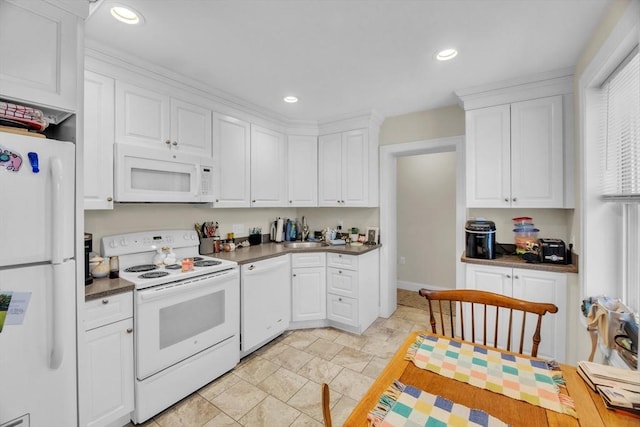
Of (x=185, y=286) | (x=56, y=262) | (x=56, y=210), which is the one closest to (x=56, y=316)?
(x=56, y=262)

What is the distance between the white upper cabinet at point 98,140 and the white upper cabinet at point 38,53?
0.66m

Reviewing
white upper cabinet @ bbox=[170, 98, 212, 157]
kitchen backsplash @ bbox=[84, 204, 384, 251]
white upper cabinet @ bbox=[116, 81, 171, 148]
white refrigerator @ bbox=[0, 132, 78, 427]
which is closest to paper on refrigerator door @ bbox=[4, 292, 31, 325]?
white refrigerator @ bbox=[0, 132, 78, 427]

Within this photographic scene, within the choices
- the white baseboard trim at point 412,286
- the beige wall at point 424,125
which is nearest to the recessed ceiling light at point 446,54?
the beige wall at point 424,125

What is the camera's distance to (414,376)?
3.32ft

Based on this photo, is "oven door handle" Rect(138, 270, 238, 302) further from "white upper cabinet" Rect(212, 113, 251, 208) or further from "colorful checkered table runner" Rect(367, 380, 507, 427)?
"colorful checkered table runner" Rect(367, 380, 507, 427)

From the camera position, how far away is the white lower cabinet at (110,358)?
62.0 inches

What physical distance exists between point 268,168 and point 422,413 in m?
2.86

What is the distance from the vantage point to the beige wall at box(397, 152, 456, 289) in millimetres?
4199

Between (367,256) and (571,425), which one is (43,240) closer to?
(571,425)

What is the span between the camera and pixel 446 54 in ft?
6.64

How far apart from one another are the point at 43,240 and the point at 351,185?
277 centimetres

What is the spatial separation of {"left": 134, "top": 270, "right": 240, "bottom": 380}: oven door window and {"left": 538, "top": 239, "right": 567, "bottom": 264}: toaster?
8.53 feet

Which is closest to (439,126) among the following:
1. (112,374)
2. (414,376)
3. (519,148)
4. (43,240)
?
(519,148)

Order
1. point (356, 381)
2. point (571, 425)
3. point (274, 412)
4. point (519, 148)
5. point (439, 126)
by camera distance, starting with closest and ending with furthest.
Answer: point (571, 425) < point (274, 412) < point (356, 381) < point (519, 148) < point (439, 126)
